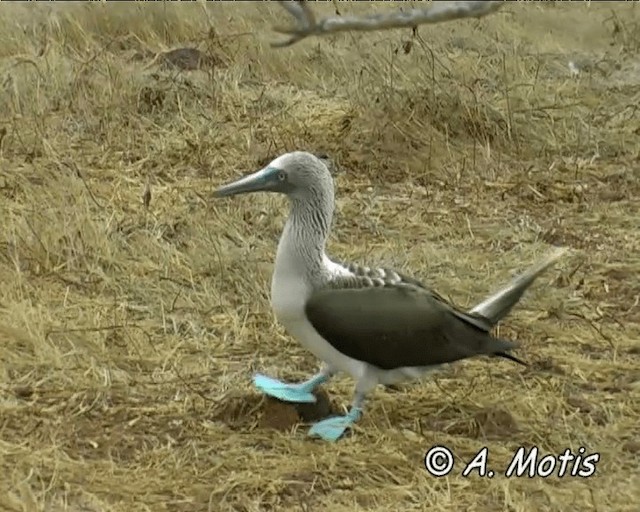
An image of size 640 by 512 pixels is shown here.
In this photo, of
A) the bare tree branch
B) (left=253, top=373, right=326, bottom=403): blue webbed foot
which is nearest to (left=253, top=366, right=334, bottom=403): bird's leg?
(left=253, top=373, right=326, bottom=403): blue webbed foot

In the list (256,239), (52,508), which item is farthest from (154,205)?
(52,508)

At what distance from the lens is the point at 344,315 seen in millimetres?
3643

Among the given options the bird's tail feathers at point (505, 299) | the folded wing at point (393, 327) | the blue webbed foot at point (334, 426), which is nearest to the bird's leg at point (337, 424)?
the blue webbed foot at point (334, 426)

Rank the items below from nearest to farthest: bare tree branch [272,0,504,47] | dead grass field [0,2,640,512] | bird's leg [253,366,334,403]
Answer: bare tree branch [272,0,504,47] < dead grass field [0,2,640,512] < bird's leg [253,366,334,403]

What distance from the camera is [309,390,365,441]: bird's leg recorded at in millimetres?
3695

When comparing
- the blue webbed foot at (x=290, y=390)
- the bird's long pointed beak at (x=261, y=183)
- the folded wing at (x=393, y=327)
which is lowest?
the blue webbed foot at (x=290, y=390)

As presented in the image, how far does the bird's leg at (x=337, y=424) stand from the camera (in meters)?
3.70

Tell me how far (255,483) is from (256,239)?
225 centimetres

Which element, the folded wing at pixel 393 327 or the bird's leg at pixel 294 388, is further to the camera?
the bird's leg at pixel 294 388

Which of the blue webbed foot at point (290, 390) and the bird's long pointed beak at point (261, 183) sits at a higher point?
the bird's long pointed beak at point (261, 183)

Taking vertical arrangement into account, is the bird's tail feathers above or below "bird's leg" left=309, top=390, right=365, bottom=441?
above

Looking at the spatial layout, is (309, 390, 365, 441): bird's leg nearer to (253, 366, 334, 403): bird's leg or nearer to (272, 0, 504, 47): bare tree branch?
(253, 366, 334, 403): bird's leg

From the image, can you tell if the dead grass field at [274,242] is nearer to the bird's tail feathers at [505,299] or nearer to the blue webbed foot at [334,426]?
the blue webbed foot at [334,426]

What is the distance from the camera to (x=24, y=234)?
527 centimetres
